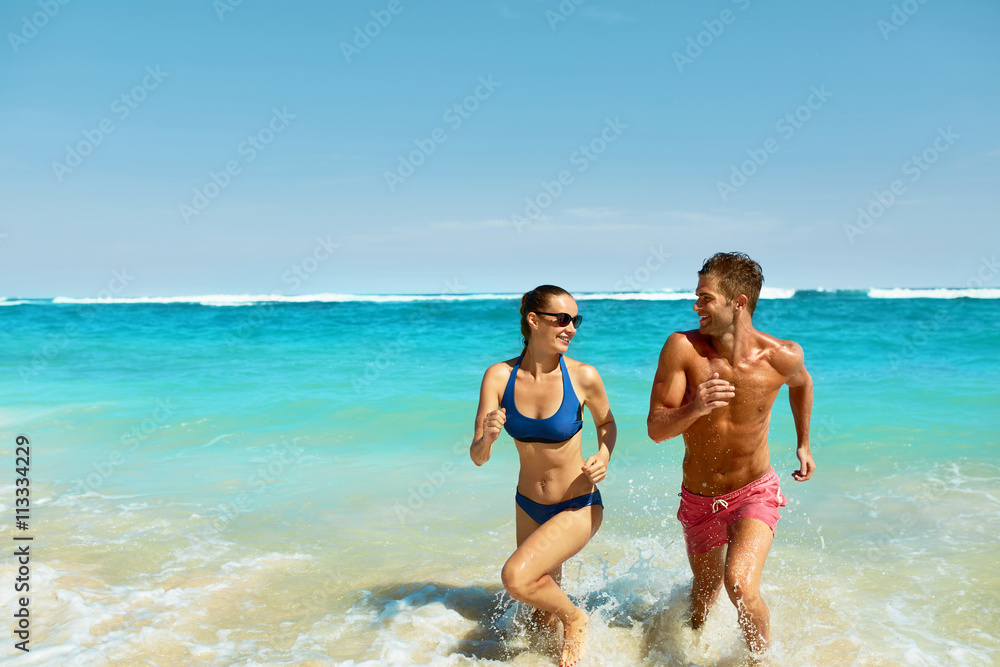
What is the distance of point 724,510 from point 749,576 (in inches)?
17.6

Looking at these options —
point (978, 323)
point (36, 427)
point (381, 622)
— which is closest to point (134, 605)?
point (381, 622)

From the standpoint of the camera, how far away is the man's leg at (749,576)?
3.68m

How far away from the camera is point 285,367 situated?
17.6 m

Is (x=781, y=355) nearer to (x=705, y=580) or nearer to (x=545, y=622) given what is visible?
(x=705, y=580)

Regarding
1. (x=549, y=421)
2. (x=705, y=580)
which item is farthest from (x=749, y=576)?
(x=549, y=421)

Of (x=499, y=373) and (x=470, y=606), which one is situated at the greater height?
(x=499, y=373)

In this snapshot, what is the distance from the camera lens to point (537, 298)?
3891mm

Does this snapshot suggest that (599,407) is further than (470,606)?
No

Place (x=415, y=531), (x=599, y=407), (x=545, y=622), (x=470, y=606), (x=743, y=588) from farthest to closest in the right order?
(x=415, y=531) < (x=470, y=606) < (x=545, y=622) < (x=599, y=407) < (x=743, y=588)

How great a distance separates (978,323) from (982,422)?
16.4 metres

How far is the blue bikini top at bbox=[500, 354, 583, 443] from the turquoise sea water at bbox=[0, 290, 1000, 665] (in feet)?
A: 4.32

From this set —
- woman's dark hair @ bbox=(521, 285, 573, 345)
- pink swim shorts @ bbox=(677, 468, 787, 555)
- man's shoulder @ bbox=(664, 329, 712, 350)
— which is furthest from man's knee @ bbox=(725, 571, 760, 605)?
woman's dark hair @ bbox=(521, 285, 573, 345)

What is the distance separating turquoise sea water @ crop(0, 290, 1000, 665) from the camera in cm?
440

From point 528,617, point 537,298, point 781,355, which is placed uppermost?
point 537,298
